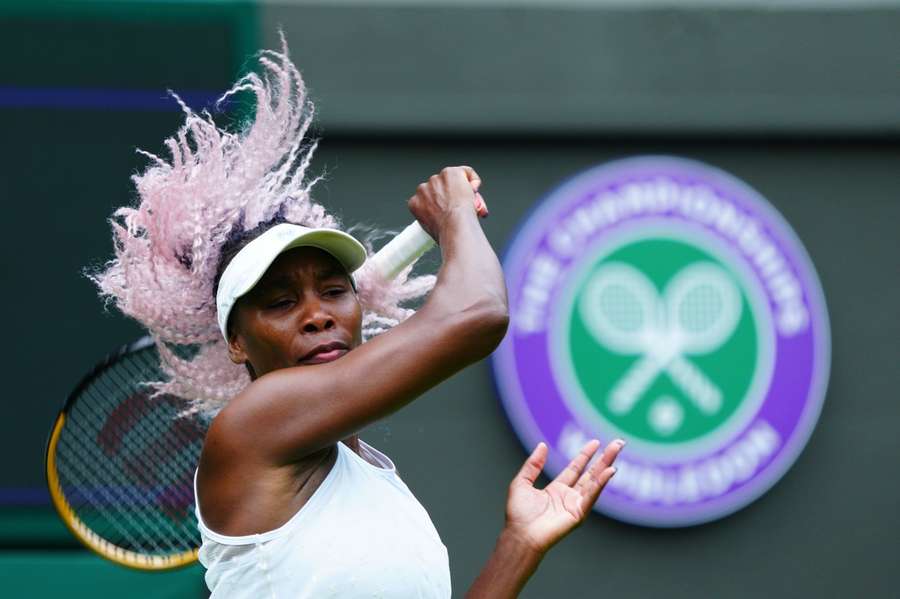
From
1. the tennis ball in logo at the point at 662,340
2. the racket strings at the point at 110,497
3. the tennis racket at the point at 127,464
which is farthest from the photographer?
the tennis ball in logo at the point at 662,340

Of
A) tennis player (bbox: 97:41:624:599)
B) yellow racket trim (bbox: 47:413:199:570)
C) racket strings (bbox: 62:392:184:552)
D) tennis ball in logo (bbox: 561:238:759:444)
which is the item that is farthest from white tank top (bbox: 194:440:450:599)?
tennis ball in logo (bbox: 561:238:759:444)

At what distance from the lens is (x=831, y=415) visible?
5055 mm

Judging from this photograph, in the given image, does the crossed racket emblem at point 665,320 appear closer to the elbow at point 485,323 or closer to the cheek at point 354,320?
the cheek at point 354,320

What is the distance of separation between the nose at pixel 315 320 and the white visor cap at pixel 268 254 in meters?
0.09

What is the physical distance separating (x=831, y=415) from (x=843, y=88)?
1209 mm

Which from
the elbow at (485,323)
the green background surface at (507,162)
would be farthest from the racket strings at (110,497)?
the elbow at (485,323)

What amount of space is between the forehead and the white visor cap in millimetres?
15

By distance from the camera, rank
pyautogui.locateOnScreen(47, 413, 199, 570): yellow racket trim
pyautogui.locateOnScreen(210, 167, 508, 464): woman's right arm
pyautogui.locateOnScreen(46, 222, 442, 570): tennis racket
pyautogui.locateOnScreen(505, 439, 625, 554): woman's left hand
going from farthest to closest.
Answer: pyautogui.locateOnScreen(46, 222, 442, 570): tennis racket → pyautogui.locateOnScreen(47, 413, 199, 570): yellow racket trim → pyautogui.locateOnScreen(505, 439, 625, 554): woman's left hand → pyautogui.locateOnScreen(210, 167, 508, 464): woman's right arm

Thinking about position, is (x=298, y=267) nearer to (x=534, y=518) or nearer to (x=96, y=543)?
(x=534, y=518)

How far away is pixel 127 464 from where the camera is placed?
3.96 metres

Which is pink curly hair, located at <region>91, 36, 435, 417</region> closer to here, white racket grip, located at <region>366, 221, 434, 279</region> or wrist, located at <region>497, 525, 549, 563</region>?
white racket grip, located at <region>366, 221, 434, 279</region>

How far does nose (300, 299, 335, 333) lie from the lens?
2.12 meters

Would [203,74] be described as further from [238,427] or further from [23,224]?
[238,427]

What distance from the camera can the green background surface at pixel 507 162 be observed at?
479cm
